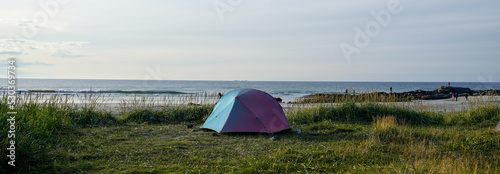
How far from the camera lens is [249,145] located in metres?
7.61

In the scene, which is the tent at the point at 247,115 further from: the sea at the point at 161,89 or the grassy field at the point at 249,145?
the sea at the point at 161,89

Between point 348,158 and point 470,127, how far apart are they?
7029mm

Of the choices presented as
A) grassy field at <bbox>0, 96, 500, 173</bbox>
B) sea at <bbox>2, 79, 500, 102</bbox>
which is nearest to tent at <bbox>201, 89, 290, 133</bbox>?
grassy field at <bbox>0, 96, 500, 173</bbox>

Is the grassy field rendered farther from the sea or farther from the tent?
the sea

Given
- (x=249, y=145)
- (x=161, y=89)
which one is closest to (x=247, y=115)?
(x=249, y=145)

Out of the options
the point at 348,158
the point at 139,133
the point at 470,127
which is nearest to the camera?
the point at 348,158

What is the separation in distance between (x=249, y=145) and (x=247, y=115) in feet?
6.42

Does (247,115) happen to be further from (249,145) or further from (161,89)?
(161,89)

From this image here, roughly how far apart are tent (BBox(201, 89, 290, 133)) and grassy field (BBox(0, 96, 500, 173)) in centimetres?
28

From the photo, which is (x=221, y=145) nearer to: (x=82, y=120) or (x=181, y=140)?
(x=181, y=140)

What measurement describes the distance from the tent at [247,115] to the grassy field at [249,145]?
0.28m

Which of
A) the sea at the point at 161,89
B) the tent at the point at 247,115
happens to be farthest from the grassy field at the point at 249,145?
the sea at the point at 161,89

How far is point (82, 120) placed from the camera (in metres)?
10.6

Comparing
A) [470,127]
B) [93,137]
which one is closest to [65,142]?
[93,137]
